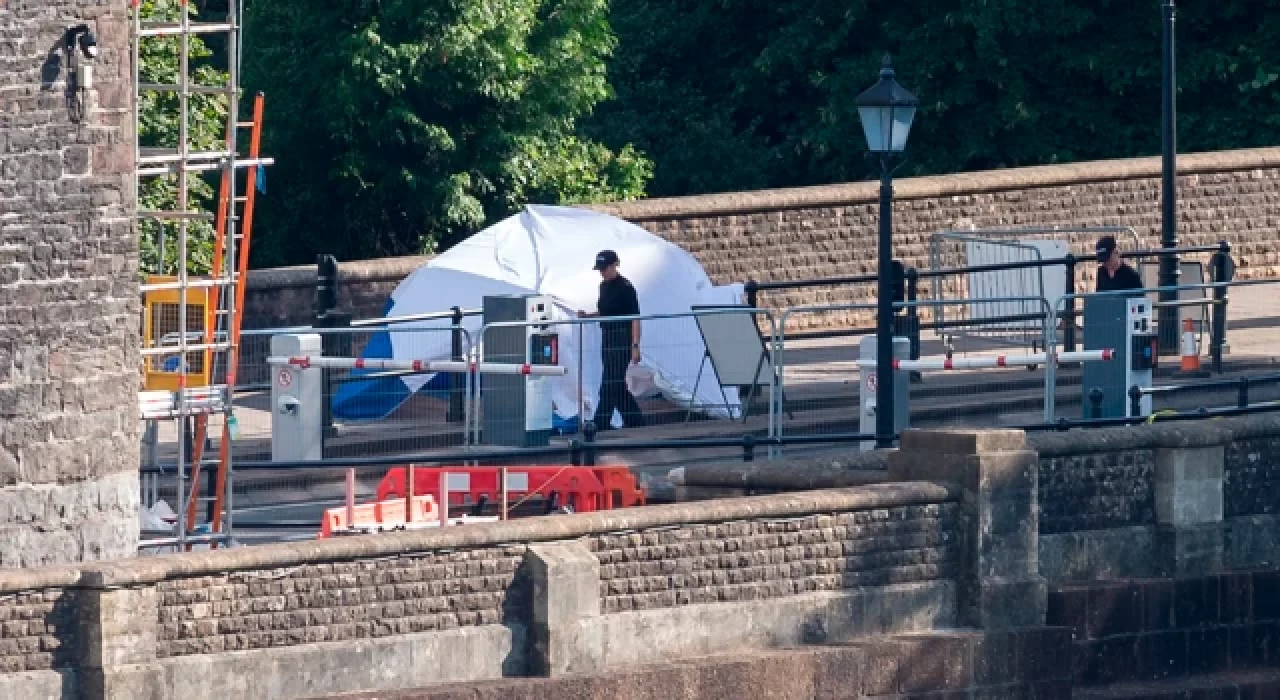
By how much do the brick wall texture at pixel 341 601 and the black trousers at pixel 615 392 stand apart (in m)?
6.90

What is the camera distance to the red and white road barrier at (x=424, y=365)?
67.4 ft

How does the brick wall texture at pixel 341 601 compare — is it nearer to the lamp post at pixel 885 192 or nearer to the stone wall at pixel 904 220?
the lamp post at pixel 885 192

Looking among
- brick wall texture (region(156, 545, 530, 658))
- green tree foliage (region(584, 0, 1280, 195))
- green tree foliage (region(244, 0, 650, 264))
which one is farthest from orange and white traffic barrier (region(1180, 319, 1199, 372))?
green tree foliage (region(584, 0, 1280, 195))

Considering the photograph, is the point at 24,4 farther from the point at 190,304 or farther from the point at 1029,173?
the point at 1029,173

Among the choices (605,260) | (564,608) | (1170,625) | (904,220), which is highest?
(904,220)

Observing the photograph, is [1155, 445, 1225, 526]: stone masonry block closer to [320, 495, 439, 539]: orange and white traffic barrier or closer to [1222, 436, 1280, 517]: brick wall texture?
[1222, 436, 1280, 517]: brick wall texture

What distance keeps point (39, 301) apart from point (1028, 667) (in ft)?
20.8

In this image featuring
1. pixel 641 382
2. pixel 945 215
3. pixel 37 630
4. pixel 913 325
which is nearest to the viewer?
pixel 37 630

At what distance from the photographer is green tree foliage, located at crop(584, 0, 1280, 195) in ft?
120

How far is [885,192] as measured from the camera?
19.7 m

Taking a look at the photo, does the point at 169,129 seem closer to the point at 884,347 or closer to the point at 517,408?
the point at 517,408

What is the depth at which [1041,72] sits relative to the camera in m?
37.3

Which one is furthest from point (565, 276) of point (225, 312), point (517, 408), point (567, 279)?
point (225, 312)

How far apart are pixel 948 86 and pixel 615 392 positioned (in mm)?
16160
